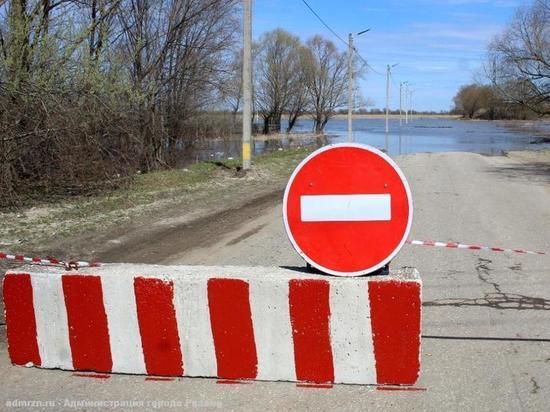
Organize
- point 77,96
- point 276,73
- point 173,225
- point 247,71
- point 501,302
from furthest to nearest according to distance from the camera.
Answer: point 276,73, point 247,71, point 77,96, point 173,225, point 501,302

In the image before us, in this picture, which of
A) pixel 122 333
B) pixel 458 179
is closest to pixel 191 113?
pixel 458 179

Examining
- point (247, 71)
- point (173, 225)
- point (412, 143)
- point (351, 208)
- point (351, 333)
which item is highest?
point (247, 71)

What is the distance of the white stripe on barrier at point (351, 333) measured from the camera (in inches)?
147

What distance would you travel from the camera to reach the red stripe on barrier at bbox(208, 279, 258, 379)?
151 inches

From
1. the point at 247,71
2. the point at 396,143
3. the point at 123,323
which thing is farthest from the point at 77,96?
the point at 396,143

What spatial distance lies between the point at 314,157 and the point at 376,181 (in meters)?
0.43

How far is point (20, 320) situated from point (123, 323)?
75 centimetres

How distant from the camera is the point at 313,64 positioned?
8031 centimetres

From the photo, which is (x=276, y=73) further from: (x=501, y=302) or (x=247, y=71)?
(x=501, y=302)

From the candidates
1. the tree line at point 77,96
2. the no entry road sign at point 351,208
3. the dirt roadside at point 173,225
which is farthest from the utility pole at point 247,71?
the no entry road sign at point 351,208

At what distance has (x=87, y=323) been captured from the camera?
4.02m

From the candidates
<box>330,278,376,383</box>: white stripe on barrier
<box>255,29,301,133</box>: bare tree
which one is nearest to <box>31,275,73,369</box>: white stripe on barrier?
<box>330,278,376,383</box>: white stripe on barrier

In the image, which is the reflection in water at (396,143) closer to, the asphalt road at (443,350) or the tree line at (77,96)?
the tree line at (77,96)

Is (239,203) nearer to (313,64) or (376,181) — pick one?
(376,181)
